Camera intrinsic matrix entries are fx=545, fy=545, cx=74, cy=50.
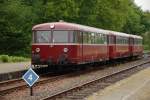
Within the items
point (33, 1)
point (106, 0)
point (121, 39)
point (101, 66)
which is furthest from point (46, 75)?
point (106, 0)

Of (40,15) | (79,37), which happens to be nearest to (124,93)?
(79,37)

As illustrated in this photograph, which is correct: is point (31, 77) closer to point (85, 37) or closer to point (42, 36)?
point (42, 36)

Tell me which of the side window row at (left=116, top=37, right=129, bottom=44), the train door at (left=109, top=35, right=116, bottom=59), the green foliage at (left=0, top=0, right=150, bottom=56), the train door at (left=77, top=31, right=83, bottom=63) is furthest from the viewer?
the green foliage at (left=0, top=0, right=150, bottom=56)

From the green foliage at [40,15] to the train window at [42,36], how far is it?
1784 centimetres

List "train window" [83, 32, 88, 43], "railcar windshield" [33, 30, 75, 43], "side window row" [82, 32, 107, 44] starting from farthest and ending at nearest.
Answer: "side window row" [82, 32, 107, 44]
"train window" [83, 32, 88, 43]
"railcar windshield" [33, 30, 75, 43]

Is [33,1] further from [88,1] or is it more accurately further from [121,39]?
[121,39]

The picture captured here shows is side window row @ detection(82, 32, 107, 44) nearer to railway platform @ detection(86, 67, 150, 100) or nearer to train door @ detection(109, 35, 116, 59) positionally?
train door @ detection(109, 35, 116, 59)

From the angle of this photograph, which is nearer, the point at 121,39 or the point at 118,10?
the point at 121,39

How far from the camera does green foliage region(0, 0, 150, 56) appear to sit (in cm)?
4803

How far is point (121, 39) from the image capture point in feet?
154

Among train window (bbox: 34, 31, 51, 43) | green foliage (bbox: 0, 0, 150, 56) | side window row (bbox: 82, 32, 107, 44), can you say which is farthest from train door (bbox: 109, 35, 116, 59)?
train window (bbox: 34, 31, 51, 43)

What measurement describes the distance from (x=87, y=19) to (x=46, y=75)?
3355 cm

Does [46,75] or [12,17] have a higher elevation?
[12,17]

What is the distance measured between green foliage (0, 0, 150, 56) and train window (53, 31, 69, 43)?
1849 centimetres
